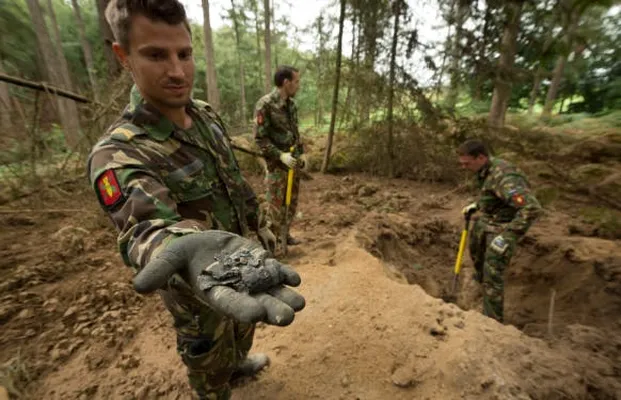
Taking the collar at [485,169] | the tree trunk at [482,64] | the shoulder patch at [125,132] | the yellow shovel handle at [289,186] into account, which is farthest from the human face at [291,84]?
the tree trunk at [482,64]

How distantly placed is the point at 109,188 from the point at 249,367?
1694 millimetres

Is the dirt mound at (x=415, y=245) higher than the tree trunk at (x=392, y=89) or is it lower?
lower

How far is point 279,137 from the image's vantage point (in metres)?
4.38

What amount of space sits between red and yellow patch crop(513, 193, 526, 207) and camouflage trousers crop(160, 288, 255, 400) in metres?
3.26

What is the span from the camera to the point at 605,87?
37.7 feet

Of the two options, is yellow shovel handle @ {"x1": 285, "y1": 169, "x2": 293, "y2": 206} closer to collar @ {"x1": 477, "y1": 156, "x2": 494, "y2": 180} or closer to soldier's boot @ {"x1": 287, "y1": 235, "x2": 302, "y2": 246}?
soldier's boot @ {"x1": 287, "y1": 235, "x2": 302, "y2": 246}

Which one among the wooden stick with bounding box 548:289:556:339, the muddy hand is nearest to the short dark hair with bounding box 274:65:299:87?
the muddy hand

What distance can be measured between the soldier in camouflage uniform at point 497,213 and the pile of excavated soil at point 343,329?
2.40 feet

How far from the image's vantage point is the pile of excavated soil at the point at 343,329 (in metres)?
2.24

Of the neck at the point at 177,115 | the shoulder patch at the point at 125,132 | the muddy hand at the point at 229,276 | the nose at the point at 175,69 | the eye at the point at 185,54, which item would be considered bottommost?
the muddy hand at the point at 229,276

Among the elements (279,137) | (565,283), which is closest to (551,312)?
(565,283)

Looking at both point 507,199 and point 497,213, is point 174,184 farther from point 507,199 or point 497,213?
point 497,213

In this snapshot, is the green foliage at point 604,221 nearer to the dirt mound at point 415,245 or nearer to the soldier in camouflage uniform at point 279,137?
the dirt mound at point 415,245

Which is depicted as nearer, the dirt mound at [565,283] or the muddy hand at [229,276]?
the muddy hand at [229,276]
